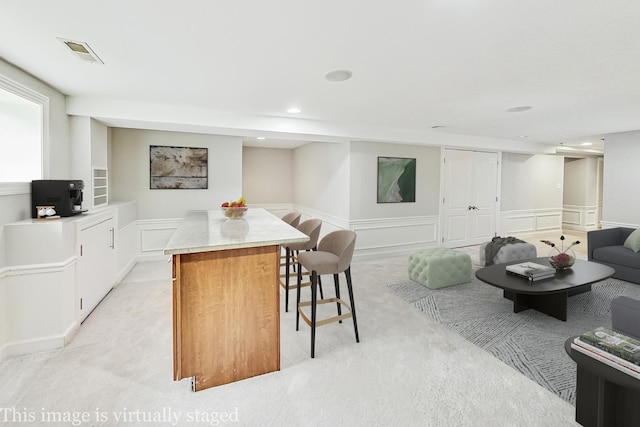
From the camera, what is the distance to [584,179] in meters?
8.46

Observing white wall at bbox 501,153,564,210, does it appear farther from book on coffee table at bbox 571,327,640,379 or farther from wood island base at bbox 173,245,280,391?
wood island base at bbox 173,245,280,391

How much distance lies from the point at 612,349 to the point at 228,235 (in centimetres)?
240

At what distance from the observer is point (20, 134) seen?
2.73 metres

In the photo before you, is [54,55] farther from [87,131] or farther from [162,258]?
[162,258]

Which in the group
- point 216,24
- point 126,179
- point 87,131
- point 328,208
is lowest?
point 328,208

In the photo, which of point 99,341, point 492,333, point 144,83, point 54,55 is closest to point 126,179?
point 144,83

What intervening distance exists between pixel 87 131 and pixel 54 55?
4.65ft

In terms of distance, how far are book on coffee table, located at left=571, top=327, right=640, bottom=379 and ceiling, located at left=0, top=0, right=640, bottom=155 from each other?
6.11ft

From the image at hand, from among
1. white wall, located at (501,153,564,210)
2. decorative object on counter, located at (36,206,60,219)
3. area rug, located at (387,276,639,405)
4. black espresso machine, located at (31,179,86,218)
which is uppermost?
white wall, located at (501,153,564,210)

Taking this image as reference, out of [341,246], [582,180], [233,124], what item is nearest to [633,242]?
[341,246]

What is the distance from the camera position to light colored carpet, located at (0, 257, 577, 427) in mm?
1751

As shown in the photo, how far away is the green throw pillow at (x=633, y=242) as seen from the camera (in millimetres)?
4172

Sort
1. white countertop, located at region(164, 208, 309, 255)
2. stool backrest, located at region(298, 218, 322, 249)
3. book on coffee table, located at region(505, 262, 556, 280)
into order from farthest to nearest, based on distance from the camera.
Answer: stool backrest, located at region(298, 218, 322, 249), book on coffee table, located at region(505, 262, 556, 280), white countertop, located at region(164, 208, 309, 255)

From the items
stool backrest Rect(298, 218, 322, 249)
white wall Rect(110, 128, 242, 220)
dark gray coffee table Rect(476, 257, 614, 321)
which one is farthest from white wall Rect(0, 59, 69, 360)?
dark gray coffee table Rect(476, 257, 614, 321)
